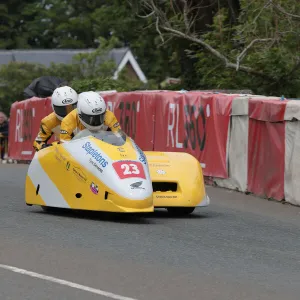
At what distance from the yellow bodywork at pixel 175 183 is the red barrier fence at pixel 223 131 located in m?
3.14

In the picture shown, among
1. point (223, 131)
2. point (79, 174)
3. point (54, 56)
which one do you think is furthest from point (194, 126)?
point (54, 56)

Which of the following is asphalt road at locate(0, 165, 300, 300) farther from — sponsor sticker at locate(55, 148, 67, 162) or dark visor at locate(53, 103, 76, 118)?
dark visor at locate(53, 103, 76, 118)

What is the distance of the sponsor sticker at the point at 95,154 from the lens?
491 inches

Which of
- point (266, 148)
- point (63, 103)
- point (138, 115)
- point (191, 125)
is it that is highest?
point (63, 103)

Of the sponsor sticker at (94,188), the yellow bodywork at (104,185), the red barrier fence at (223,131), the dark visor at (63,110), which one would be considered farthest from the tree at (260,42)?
the sponsor sticker at (94,188)

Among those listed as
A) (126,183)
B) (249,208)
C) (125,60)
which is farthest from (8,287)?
(125,60)

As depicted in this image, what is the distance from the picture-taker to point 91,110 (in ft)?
43.5

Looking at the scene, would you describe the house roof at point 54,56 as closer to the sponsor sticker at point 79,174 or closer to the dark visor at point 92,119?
the dark visor at point 92,119

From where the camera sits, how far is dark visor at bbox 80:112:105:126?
1334 centimetres

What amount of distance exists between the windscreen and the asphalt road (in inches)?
36.6

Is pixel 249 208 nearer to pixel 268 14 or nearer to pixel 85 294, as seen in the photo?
pixel 85 294

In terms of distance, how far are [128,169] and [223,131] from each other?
7.07 m

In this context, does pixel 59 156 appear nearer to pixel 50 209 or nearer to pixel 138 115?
pixel 50 209

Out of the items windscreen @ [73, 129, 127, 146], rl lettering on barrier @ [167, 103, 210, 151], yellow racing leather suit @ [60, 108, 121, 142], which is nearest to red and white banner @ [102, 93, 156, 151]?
rl lettering on barrier @ [167, 103, 210, 151]
